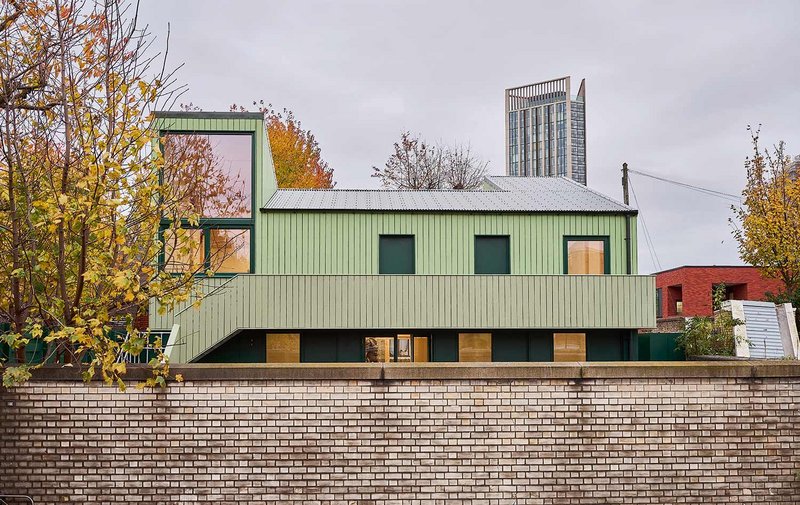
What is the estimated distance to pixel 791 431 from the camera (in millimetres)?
8281

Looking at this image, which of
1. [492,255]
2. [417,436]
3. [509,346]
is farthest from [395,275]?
[417,436]

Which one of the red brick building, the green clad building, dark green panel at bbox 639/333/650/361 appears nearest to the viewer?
the green clad building

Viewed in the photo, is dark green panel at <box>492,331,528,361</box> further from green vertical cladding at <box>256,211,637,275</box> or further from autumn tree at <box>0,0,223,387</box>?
autumn tree at <box>0,0,223,387</box>

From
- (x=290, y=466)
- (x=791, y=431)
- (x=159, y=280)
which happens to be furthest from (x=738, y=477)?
(x=159, y=280)

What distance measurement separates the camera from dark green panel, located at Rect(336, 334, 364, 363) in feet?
54.4

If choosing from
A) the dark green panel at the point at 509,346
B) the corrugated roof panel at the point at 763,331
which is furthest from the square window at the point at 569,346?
the corrugated roof panel at the point at 763,331

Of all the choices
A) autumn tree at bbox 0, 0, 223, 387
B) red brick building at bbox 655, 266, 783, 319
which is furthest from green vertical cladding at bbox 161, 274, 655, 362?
red brick building at bbox 655, 266, 783, 319

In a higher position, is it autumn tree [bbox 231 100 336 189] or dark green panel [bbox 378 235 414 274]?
autumn tree [bbox 231 100 336 189]

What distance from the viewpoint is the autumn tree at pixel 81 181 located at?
7102 mm

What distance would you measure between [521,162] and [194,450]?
105 m

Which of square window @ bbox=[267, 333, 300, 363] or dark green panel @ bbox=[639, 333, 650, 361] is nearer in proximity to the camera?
square window @ bbox=[267, 333, 300, 363]

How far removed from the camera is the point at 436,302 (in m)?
15.9

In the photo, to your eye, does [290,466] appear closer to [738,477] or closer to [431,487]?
[431,487]

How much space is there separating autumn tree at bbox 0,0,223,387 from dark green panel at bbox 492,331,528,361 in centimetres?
1070
